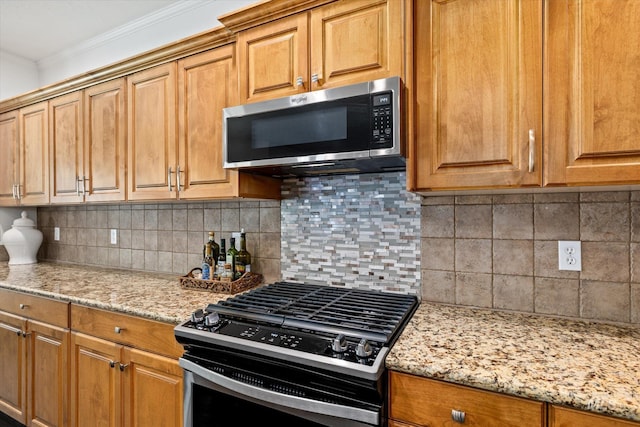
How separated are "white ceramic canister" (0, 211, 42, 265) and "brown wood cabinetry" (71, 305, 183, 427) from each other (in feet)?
5.26

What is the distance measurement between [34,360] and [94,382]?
22.5 inches

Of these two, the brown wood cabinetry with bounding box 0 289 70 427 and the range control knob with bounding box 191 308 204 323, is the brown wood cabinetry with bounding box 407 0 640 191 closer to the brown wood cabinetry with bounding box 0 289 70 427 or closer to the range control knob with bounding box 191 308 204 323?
the range control knob with bounding box 191 308 204 323

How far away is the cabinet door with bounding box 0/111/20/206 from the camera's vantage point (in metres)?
2.78

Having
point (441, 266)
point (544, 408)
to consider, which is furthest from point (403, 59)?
point (544, 408)

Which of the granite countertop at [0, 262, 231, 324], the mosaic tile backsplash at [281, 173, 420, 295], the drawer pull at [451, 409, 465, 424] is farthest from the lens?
the mosaic tile backsplash at [281, 173, 420, 295]

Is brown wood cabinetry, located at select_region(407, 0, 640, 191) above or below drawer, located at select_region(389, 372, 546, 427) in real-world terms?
above

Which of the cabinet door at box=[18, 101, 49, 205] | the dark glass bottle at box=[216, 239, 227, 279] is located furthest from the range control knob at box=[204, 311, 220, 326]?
the cabinet door at box=[18, 101, 49, 205]

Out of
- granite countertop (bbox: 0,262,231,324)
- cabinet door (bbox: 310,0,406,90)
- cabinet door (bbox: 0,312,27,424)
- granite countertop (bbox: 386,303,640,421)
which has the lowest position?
cabinet door (bbox: 0,312,27,424)

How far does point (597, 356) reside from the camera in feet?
3.41

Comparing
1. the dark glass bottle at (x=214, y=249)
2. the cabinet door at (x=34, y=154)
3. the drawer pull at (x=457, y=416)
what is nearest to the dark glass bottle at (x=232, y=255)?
the dark glass bottle at (x=214, y=249)

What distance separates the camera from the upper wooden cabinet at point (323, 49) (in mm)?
1384

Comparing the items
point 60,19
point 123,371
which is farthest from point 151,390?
point 60,19

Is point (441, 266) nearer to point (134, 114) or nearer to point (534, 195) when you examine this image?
point (534, 195)

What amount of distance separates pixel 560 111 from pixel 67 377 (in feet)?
8.26
